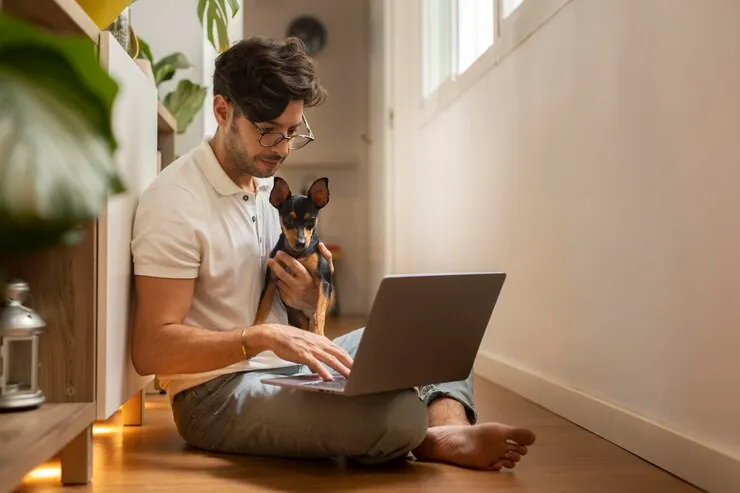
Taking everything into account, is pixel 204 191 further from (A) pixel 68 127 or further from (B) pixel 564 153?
(A) pixel 68 127

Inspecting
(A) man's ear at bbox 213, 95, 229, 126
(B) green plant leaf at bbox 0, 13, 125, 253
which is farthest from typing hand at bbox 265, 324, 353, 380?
(B) green plant leaf at bbox 0, 13, 125, 253

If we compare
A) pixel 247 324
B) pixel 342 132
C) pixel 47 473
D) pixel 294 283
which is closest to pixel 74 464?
pixel 47 473

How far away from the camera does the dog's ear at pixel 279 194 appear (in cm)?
183

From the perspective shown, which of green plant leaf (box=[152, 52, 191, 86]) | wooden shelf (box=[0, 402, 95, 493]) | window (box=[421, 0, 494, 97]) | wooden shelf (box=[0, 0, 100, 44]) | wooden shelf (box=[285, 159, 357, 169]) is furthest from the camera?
wooden shelf (box=[285, 159, 357, 169])

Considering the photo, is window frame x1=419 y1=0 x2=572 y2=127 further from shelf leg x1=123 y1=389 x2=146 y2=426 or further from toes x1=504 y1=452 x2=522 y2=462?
shelf leg x1=123 y1=389 x2=146 y2=426

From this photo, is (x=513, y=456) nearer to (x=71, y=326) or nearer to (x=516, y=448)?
(x=516, y=448)

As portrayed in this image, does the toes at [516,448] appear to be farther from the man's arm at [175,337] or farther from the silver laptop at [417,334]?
the man's arm at [175,337]

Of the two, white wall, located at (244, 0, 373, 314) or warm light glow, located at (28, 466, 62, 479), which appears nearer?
warm light glow, located at (28, 466, 62, 479)

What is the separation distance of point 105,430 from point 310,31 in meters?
5.69

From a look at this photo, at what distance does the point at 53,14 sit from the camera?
1.24 meters

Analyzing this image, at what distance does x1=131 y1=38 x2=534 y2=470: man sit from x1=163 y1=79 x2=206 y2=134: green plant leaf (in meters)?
1.11

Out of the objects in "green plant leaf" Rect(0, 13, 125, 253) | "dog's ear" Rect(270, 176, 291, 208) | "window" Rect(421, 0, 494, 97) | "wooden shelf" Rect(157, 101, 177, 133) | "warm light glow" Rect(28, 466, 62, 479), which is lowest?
"warm light glow" Rect(28, 466, 62, 479)

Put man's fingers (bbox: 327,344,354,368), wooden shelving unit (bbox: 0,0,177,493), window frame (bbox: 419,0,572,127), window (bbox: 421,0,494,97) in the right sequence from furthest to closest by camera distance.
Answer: window (bbox: 421,0,494,97), window frame (bbox: 419,0,572,127), man's fingers (bbox: 327,344,354,368), wooden shelving unit (bbox: 0,0,177,493)

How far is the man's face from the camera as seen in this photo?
5.52 feet
